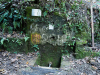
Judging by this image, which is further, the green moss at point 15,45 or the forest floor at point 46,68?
the green moss at point 15,45

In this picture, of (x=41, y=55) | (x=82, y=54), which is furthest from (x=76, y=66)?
(x=41, y=55)

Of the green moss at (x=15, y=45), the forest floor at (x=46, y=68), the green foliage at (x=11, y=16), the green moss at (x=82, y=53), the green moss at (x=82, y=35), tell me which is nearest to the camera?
the forest floor at (x=46, y=68)

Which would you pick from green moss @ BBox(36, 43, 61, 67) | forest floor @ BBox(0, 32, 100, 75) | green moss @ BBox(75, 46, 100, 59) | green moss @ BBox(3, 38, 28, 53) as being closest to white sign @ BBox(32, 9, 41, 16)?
green moss @ BBox(3, 38, 28, 53)

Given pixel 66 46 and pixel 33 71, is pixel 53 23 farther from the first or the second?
pixel 33 71

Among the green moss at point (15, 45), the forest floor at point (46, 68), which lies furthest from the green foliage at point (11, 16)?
the forest floor at point (46, 68)

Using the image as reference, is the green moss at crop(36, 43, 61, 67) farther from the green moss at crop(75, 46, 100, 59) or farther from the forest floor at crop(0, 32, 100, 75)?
the green moss at crop(75, 46, 100, 59)

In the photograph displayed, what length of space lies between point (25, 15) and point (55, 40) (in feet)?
6.20

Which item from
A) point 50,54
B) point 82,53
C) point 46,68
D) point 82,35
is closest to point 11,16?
point 50,54

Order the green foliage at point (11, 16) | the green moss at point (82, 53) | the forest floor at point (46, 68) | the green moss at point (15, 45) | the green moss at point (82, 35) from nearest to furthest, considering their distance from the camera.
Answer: the forest floor at point (46, 68)
the green moss at point (82, 53)
the green moss at point (15, 45)
the green moss at point (82, 35)
the green foliage at point (11, 16)

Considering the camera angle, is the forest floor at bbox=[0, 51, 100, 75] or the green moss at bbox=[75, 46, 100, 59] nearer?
the forest floor at bbox=[0, 51, 100, 75]

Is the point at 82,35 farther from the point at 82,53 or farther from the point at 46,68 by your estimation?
the point at 46,68

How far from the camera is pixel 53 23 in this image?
15.0 ft

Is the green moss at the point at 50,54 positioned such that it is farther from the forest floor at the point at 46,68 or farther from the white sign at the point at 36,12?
the white sign at the point at 36,12

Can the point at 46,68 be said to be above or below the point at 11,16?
below
